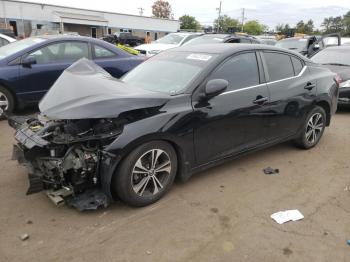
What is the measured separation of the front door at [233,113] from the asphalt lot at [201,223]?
17.3 inches

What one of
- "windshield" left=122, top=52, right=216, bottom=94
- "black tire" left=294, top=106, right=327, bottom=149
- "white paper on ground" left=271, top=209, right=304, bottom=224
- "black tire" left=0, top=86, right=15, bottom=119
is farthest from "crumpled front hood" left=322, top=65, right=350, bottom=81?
"black tire" left=0, top=86, right=15, bottom=119

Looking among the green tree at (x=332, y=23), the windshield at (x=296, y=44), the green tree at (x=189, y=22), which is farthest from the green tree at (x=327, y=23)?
the windshield at (x=296, y=44)

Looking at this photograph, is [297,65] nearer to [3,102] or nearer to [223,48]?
[223,48]

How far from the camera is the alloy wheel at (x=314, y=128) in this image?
5.27 meters

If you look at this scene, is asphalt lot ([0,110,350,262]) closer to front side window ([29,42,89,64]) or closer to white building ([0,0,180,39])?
front side window ([29,42,89,64])

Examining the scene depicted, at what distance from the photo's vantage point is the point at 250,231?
10.6ft

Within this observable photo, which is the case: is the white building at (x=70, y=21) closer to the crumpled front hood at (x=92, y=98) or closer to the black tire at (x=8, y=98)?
the black tire at (x=8, y=98)

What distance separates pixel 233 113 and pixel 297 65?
1.64 meters

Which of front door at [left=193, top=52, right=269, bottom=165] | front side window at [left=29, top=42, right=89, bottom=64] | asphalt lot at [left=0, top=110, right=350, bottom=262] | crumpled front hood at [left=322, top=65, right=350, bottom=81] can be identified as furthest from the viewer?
crumpled front hood at [left=322, top=65, right=350, bottom=81]

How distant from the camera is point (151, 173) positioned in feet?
11.7

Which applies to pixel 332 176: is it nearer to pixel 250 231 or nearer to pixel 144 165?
pixel 250 231

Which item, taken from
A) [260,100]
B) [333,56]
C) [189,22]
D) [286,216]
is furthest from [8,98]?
[189,22]

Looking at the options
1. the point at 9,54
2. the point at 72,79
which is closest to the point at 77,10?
the point at 9,54

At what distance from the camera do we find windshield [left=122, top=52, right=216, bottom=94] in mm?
3941
